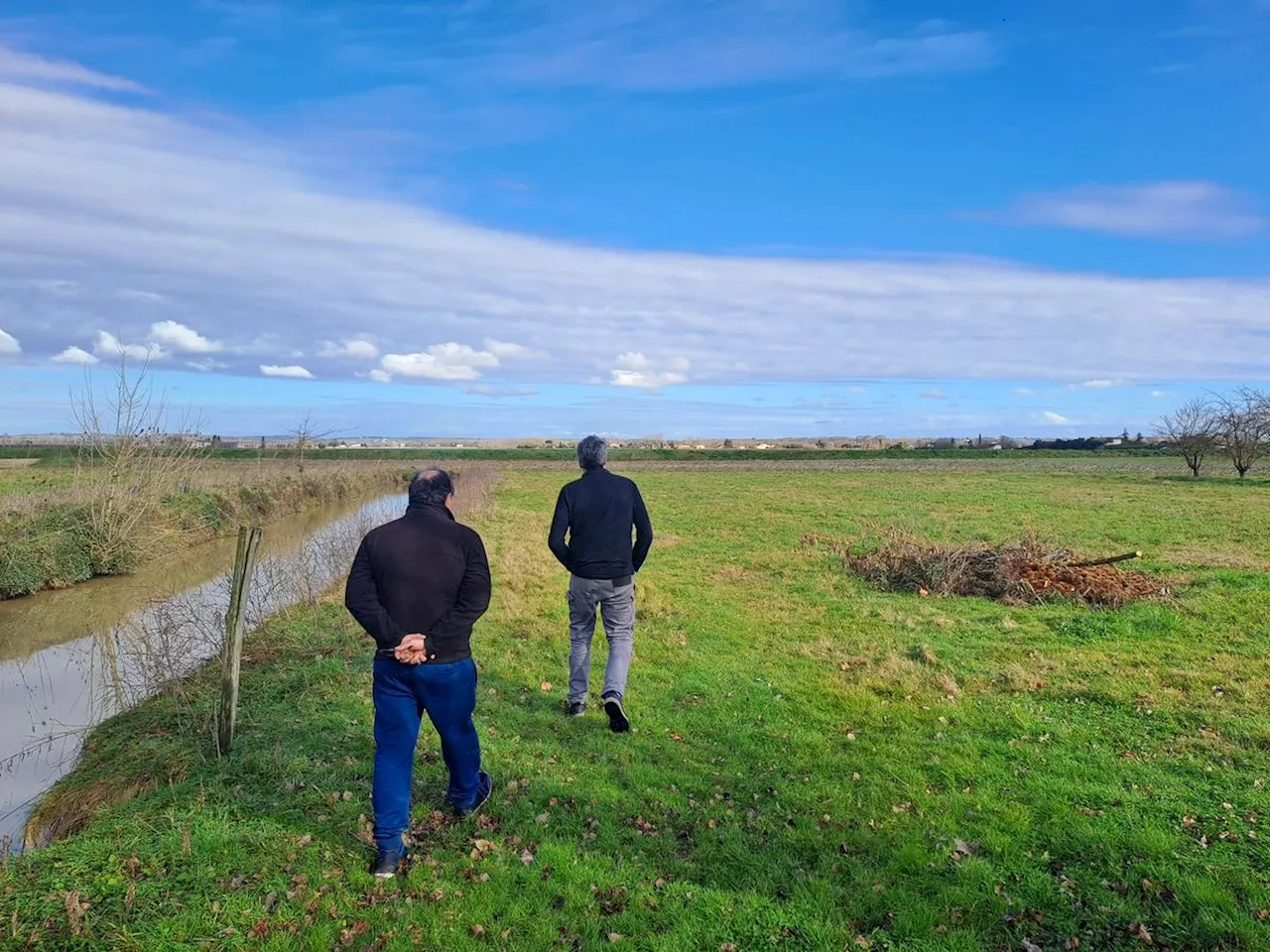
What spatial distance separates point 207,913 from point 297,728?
313 centimetres

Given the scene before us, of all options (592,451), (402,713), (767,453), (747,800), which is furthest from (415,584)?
(767,453)

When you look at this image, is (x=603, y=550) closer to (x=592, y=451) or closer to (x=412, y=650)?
(x=592, y=451)

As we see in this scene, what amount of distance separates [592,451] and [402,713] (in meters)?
3.27

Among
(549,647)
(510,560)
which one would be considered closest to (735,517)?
(510,560)

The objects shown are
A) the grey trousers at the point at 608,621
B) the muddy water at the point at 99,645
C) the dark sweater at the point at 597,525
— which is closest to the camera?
the dark sweater at the point at 597,525

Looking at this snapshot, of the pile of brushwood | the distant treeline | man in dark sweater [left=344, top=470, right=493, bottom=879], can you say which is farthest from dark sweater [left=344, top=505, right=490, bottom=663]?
the distant treeline

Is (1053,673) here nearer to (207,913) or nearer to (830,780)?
(830,780)

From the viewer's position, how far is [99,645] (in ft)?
46.0

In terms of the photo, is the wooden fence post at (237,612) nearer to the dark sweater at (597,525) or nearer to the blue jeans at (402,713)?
the blue jeans at (402,713)

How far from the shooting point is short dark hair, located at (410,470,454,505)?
5188 millimetres

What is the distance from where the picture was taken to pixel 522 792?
634 centimetres

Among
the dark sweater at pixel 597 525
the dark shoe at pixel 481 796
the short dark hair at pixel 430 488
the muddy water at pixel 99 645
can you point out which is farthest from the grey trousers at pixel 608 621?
the muddy water at pixel 99 645

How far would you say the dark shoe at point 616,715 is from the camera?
7.63 metres

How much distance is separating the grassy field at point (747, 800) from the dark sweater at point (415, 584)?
1718 millimetres
